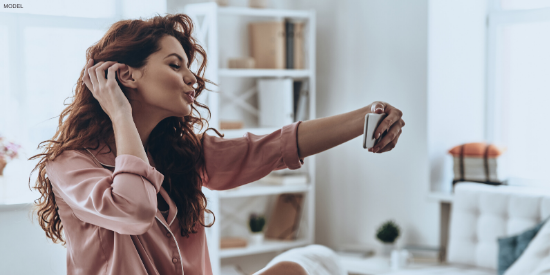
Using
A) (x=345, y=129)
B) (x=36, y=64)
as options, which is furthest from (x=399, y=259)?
(x=36, y=64)

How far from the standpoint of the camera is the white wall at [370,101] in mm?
3051

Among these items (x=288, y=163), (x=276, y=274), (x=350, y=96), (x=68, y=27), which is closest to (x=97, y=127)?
(x=288, y=163)

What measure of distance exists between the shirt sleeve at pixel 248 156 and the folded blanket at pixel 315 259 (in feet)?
1.15

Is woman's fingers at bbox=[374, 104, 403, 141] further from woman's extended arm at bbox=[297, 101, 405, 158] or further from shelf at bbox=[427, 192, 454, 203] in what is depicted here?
shelf at bbox=[427, 192, 454, 203]

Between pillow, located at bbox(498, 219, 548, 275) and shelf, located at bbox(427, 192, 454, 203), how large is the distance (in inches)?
19.1

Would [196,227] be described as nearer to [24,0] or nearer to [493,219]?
[24,0]

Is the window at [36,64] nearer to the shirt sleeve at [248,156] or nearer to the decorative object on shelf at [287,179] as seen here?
the shirt sleeve at [248,156]

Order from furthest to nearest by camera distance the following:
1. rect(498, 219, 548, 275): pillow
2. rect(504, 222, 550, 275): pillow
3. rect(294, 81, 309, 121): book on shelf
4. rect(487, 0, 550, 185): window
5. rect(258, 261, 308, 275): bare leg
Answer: rect(294, 81, 309, 121): book on shelf < rect(487, 0, 550, 185): window < rect(498, 219, 548, 275): pillow < rect(504, 222, 550, 275): pillow < rect(258, 261, 308, 275): bare leg

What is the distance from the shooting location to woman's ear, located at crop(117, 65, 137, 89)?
1116 millimetres

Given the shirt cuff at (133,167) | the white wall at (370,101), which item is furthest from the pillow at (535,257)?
the shirt cuff at (133,167)

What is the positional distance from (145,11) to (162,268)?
1.81 meters

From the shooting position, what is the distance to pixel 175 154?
126 cm

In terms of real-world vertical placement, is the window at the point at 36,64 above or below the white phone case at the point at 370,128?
above

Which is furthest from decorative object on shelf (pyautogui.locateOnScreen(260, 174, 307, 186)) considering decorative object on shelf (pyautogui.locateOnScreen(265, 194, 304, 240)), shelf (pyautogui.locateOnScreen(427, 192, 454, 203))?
shelf (pyautogui.locateOnScreen(427, 192, 454, 203))
